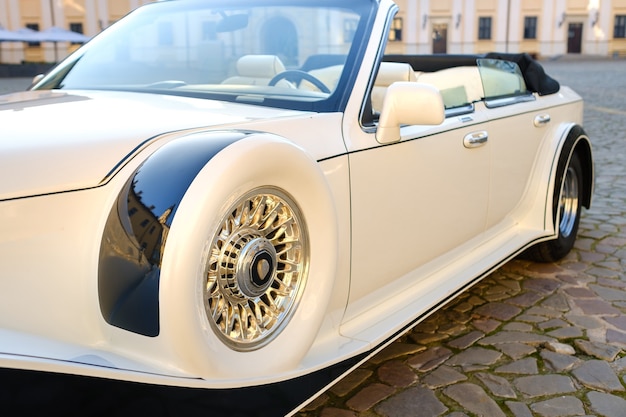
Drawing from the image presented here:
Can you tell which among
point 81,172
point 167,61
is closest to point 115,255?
point 81,172

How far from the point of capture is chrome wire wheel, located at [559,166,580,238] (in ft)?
13.8

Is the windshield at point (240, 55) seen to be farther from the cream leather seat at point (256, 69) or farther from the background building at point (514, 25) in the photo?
the background building at point (514, 25)

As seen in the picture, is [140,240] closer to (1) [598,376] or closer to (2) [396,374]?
(2) [396,374]

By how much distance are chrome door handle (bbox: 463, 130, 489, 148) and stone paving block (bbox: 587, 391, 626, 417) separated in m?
1.15

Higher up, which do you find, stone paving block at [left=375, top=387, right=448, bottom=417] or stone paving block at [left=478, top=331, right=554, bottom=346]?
stone paving block at [left=478, top=331, right=554, bottom=346]

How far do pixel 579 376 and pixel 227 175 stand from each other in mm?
1837

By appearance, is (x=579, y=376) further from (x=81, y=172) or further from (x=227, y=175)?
(x=81, y=172)

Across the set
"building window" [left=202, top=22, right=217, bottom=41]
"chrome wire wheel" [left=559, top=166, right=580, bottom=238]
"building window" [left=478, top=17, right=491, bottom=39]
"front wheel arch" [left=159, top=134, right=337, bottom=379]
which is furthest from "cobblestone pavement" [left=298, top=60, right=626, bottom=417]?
"building window" [left=478, top=17, right=491, bottom=39]

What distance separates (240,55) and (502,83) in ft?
5.47

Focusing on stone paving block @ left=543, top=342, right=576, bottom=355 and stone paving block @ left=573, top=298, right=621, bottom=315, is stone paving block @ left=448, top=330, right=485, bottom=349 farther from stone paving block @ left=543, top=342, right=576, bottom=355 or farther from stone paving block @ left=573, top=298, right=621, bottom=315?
stone paving block @ left=573, top=298, right=621, bottom=315

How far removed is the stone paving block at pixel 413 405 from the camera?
2402 millimetres

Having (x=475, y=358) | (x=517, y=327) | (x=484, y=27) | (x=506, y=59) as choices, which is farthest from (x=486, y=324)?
(x=484, y=27)

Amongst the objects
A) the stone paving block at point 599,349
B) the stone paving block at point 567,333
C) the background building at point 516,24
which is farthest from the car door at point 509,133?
the background building at point 516,24

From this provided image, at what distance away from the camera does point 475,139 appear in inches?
117
